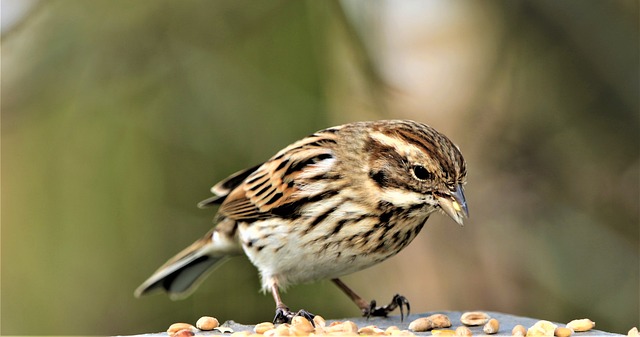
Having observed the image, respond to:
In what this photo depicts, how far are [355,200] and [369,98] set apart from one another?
2.78 meters

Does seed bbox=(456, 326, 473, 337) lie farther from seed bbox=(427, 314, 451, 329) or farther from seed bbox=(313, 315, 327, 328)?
seed bbox=(313, 315, 327, 328)

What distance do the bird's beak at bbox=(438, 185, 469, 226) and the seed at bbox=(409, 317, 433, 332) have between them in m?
0.56

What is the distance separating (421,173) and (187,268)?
2003 millimetres

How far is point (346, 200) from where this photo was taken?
16.7 ft

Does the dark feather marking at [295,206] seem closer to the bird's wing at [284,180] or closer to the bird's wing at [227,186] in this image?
the bird's wing at [284,180]

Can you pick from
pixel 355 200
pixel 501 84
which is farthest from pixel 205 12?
pixel 355 200

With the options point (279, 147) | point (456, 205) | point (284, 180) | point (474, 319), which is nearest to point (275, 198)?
point (284, 180)

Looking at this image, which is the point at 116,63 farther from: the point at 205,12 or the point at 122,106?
the point at 205,12

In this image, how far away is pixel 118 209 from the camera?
748cm

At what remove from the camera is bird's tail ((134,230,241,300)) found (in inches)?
239

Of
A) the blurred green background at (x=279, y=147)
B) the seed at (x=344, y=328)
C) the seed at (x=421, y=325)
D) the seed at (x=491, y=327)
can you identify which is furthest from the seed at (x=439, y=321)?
the blurred green background at (x=279, y=147)

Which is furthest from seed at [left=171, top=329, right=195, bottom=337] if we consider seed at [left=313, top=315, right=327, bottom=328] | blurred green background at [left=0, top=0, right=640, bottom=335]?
blurred green background at [left=0, top=0, right=640, bottom=335]

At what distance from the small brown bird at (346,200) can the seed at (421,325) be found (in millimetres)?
348

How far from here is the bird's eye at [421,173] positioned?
15.7 ft
